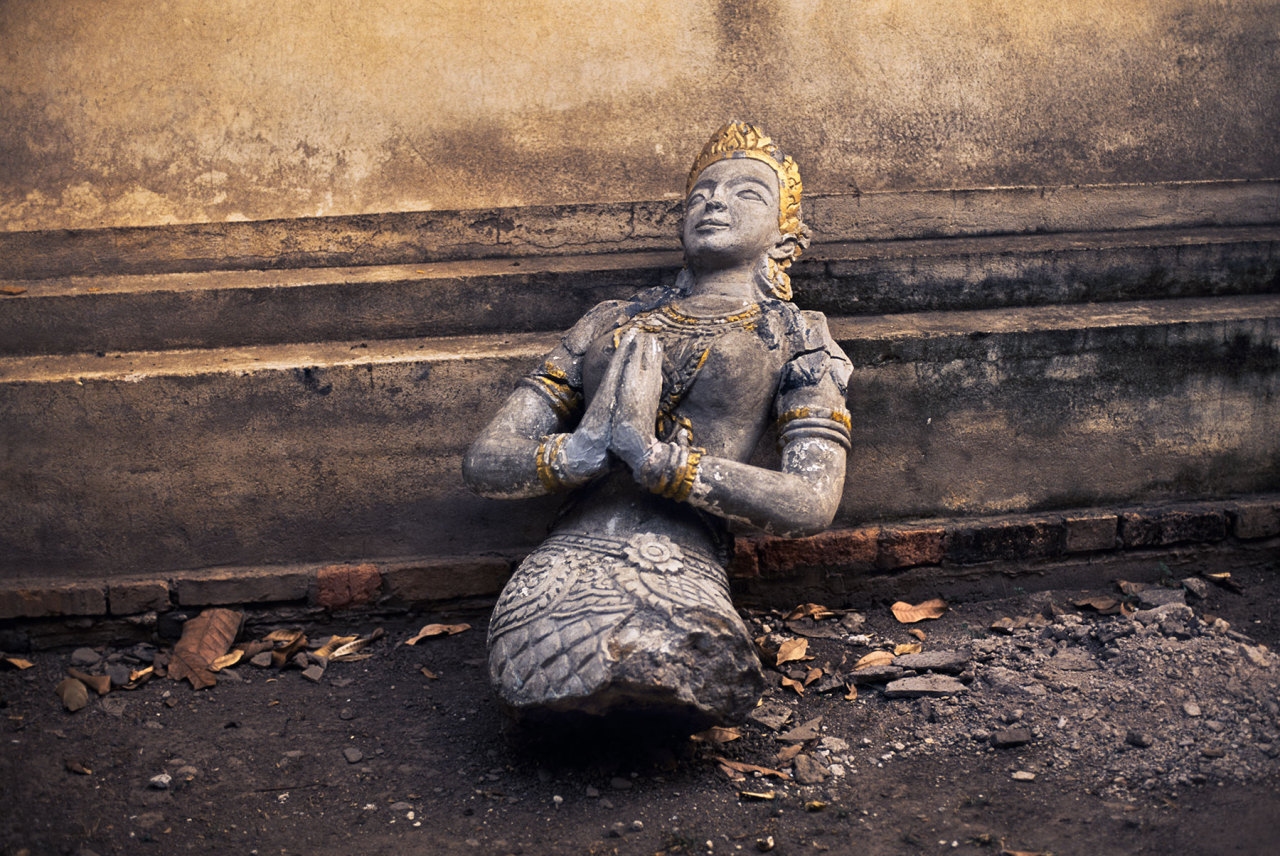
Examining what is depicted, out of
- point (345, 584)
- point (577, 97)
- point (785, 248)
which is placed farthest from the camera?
point (577, 97)

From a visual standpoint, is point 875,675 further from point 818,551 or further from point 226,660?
point 226,660

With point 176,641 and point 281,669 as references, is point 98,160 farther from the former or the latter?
point 281,669

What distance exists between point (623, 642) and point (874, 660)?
1.27 metres

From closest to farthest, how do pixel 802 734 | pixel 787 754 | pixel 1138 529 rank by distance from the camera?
1. pixel 787 754
2. pixel 802 734
3. pixel 1138 529

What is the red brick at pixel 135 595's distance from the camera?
12.5ft

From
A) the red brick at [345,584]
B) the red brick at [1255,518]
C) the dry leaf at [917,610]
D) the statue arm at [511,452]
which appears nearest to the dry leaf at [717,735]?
the statue arm at [511,452]

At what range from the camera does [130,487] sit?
3.83 m

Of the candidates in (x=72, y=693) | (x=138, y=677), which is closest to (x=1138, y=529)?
(x=138, y=677)

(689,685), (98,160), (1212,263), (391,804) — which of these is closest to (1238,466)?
(1212,263)

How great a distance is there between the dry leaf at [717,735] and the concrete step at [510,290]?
174 cm

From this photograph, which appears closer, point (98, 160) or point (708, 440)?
point (708, 440)

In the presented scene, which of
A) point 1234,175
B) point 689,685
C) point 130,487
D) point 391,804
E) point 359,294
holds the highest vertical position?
point 1234,175

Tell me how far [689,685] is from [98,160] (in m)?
3.56

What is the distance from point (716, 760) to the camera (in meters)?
3.03
